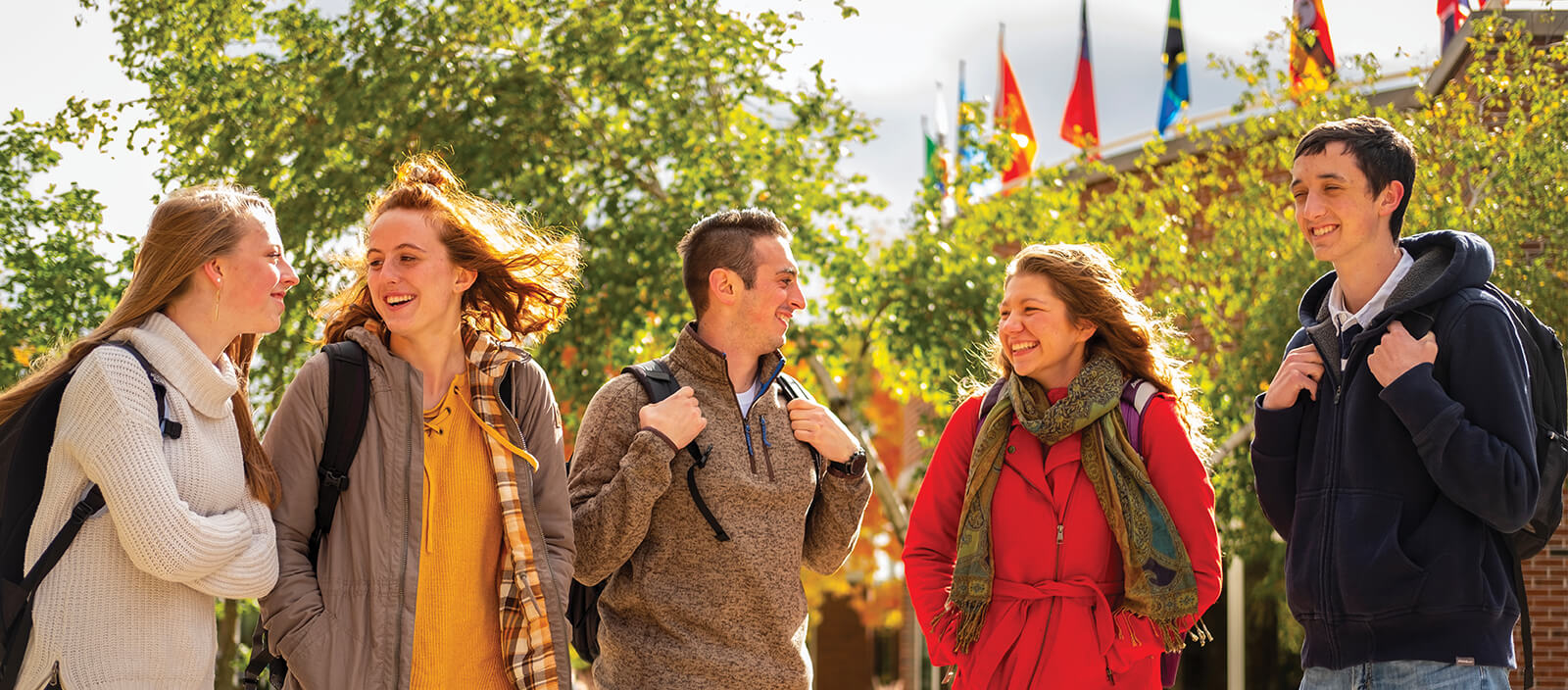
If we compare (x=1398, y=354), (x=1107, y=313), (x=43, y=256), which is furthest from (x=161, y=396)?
(x=43, y=256)

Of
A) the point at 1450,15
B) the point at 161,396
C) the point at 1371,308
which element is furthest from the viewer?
the point at 1450,15

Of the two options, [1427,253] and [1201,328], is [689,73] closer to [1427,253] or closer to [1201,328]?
[1201,328]

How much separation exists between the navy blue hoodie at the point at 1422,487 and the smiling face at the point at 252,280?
8.85 ft

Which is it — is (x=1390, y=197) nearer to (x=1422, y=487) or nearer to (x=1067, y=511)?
(x=1422, y=487)

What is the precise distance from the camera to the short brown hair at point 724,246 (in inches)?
173

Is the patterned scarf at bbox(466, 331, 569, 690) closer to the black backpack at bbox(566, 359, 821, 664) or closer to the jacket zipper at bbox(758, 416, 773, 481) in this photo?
the black backpack at bbox(566, 359, 821, 664)

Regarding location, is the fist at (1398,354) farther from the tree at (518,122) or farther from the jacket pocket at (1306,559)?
the tree at (518,122)

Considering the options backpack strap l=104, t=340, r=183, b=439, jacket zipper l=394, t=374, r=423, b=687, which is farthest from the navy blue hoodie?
backpack strap l=104, t=340, r=183, b=439

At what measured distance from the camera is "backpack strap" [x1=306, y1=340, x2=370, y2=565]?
3.51 metres

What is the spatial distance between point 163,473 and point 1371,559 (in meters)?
2.90

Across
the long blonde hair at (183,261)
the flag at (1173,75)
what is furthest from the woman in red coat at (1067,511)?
the flag at (1173,75)

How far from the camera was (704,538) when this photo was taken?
162 inches

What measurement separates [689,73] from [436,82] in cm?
189

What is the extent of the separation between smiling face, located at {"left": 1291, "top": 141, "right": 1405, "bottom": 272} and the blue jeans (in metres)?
1.07
